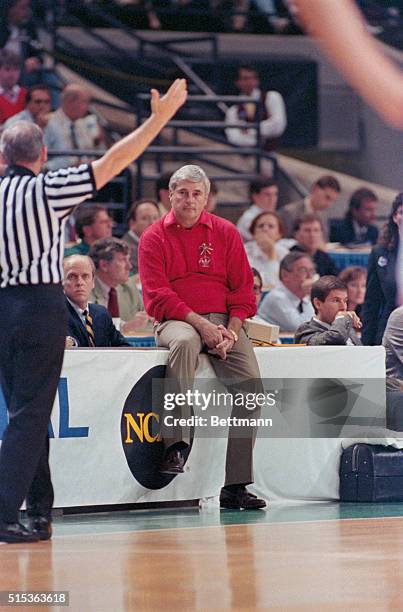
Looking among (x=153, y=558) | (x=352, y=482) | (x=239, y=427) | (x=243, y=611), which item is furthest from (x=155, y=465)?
(x=243, y=611)

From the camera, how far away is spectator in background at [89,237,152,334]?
8438 millimetres

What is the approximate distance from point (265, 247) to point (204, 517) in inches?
155

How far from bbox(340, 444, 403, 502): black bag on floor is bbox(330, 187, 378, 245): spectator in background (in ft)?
14.2

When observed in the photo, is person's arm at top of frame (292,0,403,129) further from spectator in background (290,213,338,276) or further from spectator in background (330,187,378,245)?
spectator in background (330,187,378,245)

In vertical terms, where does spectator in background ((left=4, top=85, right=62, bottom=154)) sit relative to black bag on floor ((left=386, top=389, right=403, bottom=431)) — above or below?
above

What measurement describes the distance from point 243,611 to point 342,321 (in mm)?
3718

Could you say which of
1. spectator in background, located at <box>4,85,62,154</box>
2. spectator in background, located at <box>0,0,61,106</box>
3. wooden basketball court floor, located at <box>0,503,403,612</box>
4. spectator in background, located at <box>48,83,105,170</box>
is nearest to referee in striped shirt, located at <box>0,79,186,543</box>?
wooden basketball court floor, located at <box>0,503,403,612</box>

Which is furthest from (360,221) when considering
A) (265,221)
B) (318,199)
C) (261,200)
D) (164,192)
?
(164,192)

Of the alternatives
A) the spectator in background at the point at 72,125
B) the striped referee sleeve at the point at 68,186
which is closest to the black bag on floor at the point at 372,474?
the striped referee sleeve at the point at 68,186

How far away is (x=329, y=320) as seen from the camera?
786 cm

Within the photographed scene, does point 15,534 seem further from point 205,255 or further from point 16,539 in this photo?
point 205,255

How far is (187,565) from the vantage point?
5.13m

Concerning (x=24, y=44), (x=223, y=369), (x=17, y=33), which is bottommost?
(x=223, y=369)

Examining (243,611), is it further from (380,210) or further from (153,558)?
(380,210)
